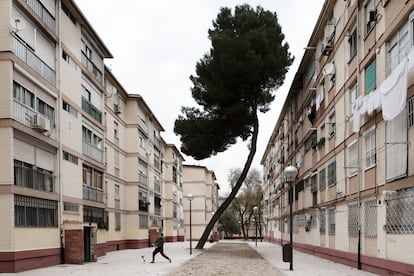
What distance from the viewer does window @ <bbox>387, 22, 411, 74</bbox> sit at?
1572 centimetres

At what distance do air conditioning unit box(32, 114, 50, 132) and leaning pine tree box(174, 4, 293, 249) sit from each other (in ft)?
43.6

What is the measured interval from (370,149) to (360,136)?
141cm

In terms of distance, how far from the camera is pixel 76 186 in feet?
92.7

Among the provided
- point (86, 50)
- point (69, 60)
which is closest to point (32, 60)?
point (69, 60)

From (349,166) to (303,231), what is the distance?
16457mm

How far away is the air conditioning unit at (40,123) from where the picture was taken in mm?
22031

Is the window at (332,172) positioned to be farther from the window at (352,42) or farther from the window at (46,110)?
the window at (46,110)

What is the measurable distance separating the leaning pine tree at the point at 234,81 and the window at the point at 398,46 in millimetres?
15830

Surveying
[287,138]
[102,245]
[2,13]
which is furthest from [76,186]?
[287,138]

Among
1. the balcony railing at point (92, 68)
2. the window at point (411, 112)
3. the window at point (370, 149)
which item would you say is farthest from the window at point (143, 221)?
the window at point (411, 112)

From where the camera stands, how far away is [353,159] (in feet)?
74.9

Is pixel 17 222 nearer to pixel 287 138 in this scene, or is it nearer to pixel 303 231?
pixel 303 231

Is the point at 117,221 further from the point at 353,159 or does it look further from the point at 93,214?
the point at 353,159

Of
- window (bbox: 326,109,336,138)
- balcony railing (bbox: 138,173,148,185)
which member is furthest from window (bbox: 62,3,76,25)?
balcony railing (bbox: 138,173,148,185)
